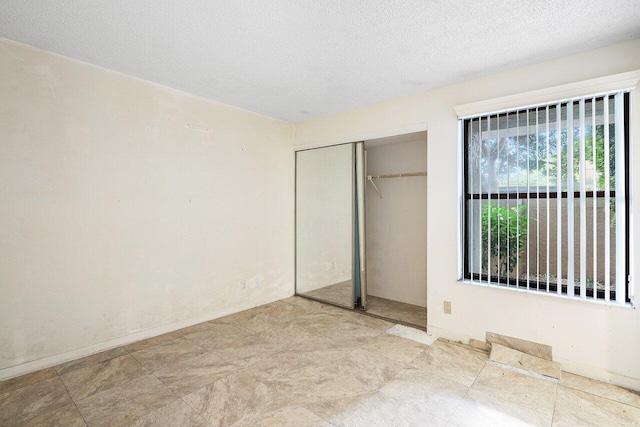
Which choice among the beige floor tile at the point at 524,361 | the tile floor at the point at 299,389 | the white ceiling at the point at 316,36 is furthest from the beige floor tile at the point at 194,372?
the white ceiling at the point at 316,36

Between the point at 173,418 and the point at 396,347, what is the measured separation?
6.17 ft

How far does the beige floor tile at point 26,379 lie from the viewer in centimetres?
224

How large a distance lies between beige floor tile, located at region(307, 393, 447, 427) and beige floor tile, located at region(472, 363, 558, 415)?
0.57 meters

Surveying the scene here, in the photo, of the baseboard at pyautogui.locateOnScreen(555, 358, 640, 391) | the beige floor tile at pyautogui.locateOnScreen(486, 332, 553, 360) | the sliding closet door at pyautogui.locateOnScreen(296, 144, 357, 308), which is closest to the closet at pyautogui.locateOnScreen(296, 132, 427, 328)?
the sliding closet door at pyautogui.locateOnScreen(296, 144, 357, 308)

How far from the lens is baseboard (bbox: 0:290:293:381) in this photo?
2389mm

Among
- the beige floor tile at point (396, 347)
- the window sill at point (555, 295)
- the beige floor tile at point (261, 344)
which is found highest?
the window sill at point (555, 295)

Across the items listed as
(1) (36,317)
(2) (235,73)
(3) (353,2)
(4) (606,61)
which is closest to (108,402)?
(1) (36,317)

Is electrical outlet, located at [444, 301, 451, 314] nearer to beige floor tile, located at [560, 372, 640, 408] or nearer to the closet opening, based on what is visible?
the closet opening

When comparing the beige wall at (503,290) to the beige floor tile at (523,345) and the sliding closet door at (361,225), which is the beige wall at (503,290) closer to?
the beige floor tile at (523,345)

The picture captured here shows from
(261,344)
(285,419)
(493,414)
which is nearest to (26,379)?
(261,344)

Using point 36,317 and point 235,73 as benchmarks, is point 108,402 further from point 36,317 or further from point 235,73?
point 235,73

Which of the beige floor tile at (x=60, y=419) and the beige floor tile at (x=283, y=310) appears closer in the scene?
the beige floor tile at (x=60, y=419)

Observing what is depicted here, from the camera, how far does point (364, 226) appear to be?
398 centimetres

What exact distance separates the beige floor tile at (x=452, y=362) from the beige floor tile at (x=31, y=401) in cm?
257
